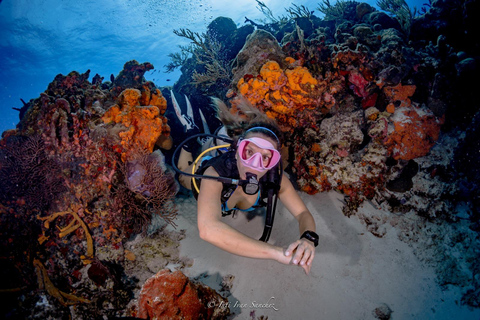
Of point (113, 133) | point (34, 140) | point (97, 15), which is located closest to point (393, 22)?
point (113, 133)

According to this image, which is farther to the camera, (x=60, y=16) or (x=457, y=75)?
(x=60, y=16)

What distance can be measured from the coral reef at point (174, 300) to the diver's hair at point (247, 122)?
79.3 inches

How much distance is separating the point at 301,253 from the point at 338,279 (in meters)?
1.54

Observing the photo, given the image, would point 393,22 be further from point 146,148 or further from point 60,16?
point 60,16

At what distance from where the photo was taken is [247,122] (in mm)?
2951

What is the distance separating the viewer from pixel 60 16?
925 inches

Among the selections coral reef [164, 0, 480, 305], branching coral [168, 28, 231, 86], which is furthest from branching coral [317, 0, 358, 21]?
branching coral [168, 28, 231, 86]

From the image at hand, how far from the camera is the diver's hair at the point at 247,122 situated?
262 cm

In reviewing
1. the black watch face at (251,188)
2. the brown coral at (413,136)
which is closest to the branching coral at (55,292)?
the black watch face at (251,188)

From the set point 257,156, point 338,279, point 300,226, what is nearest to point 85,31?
point 257,156

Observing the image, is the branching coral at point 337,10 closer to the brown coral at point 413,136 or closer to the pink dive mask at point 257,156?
the brown coral at point 413,136

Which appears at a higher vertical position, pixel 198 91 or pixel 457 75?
pixel 457 75

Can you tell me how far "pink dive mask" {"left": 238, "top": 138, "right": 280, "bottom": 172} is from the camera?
2400 millimetres

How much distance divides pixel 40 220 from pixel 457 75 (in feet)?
26.1
